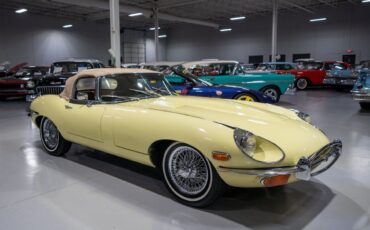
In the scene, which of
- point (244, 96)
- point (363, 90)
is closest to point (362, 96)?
point (363, 90)

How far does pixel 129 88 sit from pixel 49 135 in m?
1.54

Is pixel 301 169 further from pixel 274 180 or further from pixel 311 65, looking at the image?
pixel 311 65

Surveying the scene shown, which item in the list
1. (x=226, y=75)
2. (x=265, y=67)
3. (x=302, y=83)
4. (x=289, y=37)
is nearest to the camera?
(x=226, y=75)

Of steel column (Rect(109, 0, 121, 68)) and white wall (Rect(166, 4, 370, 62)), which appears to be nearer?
steel column (Rect(109, 0, 121, 68))

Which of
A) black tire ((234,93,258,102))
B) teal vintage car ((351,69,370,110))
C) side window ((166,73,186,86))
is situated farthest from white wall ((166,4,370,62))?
side window ((166,73,186,86))

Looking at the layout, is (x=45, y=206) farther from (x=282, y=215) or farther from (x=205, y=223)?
(x=282, y=215)

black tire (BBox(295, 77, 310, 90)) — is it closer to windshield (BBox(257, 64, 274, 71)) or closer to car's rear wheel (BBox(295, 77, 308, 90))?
car's rear wheel (BBox(295, 77, 308, 90))

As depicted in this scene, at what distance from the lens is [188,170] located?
9.48 feet

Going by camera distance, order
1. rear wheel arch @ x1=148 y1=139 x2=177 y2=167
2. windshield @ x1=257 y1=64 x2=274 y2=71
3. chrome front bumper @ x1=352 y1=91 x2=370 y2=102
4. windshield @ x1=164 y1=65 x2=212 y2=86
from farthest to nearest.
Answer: windshield @ x1=257 y1=64 x2=274 y2=71
chrome front bumper @ x1=352 y1=91 x2=370 y2=102
windshield @ x1=164 y1=65 x2=212 y2=86
rear wheel arch @ x1=148 y1=139 x2=177 y2=167

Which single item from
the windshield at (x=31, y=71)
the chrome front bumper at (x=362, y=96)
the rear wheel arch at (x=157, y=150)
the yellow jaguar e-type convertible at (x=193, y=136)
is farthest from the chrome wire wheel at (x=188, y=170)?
the windshield at (x=31, y=71)

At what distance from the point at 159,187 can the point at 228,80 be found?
241 inches

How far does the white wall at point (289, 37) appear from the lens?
66.2 feet

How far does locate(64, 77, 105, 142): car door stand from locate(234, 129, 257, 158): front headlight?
1680 mm

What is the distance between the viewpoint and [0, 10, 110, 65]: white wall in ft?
68.3
